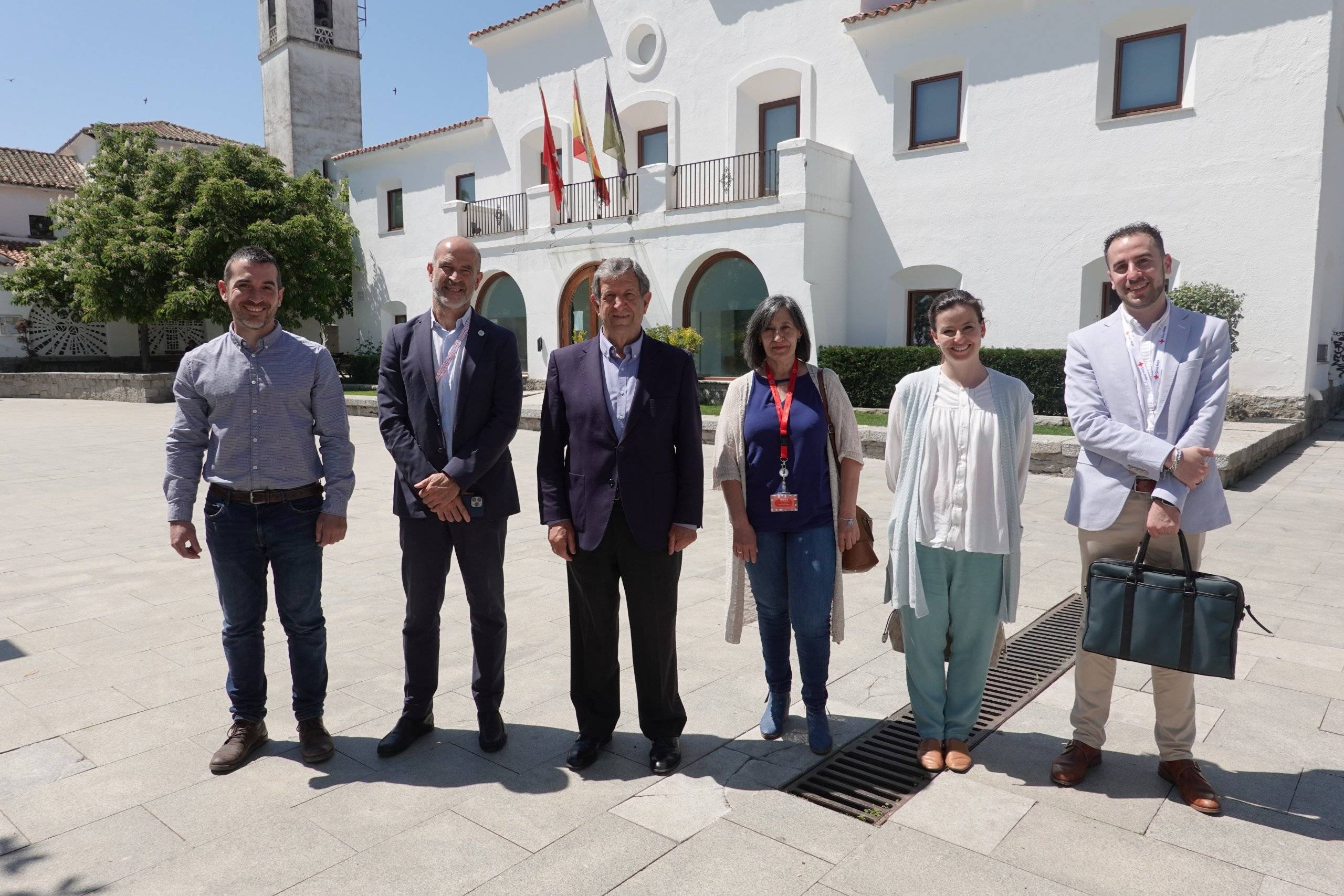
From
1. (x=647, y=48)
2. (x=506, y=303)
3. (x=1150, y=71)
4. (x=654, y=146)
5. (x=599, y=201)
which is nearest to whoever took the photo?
(x=1150, y=71)

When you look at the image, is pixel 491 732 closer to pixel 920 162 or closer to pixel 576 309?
pixel 920 162

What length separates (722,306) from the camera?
18562 mm

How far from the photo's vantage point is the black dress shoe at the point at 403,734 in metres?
3.52

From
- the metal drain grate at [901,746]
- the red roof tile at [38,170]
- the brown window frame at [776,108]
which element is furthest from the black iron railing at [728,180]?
the red roof tile at [38,170]

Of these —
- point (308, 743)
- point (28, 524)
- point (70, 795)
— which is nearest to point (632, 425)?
point (308, 743)

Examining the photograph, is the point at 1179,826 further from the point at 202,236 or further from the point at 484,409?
the point at 202,236

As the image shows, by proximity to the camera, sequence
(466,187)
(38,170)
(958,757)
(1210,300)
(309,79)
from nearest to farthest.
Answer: (958,757), (1210,300), (466,187), (309,79), (38,170)

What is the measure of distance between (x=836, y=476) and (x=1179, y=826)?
5.41ft

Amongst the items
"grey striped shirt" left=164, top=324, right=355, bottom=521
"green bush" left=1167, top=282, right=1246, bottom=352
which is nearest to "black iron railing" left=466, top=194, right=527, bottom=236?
"green bush" left=1167, top=282, right=1246, bottom=352

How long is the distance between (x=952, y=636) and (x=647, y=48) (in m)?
19.0

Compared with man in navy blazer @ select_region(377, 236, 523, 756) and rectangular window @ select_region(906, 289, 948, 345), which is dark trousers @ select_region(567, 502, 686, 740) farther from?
rectangular window @ select_region(906, 289, 948, 345)

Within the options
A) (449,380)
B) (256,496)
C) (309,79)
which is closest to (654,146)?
(309,79)

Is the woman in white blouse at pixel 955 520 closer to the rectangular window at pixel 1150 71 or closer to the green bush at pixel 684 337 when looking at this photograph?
the green bush at pixel 684 337

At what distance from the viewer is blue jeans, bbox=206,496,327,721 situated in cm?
345
